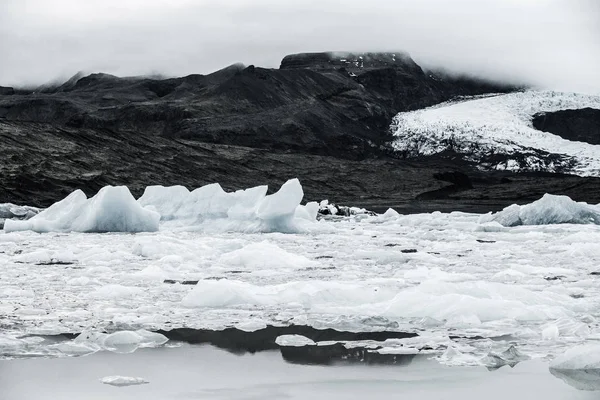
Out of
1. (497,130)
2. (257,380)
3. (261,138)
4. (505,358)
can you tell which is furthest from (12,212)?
(497,130)

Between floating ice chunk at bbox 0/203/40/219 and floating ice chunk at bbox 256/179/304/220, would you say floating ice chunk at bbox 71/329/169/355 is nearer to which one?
floating ice chunk at bbox 256/179/304/220

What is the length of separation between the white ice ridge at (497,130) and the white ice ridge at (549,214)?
69849 mm

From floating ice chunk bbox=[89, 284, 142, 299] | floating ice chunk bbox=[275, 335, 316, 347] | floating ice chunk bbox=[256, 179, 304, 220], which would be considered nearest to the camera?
floating ice chunk bbox=[275, 335, 316, 347]

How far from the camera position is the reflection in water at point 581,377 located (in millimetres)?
4723

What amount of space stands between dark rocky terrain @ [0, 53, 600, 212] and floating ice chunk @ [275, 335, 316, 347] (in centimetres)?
4059

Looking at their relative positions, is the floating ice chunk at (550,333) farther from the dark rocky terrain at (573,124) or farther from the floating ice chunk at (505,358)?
the dark rocky terrain at (573,124)

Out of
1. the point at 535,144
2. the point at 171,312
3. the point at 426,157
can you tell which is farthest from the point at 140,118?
the point at 171,312

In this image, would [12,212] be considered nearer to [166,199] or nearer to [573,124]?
[166,199]

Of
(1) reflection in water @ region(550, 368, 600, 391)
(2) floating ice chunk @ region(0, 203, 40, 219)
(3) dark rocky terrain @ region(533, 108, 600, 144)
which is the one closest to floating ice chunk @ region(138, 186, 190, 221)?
(2) floating ice chunk @ region(0, 203, 40, 219)

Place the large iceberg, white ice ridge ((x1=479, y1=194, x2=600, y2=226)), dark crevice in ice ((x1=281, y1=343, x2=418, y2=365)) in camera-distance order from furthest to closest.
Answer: white ice ridge ((x1=479, y1=194, x2=600, y2=226)), the large iceberg, dark crevice in ice ((x1=281, y1=343, x2=418, y2=365))

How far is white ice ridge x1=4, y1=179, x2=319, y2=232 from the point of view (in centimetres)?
2047

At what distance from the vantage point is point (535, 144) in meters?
98.8

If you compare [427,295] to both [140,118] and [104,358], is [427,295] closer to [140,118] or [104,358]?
[104,358]

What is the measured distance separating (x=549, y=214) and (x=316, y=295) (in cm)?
1749
